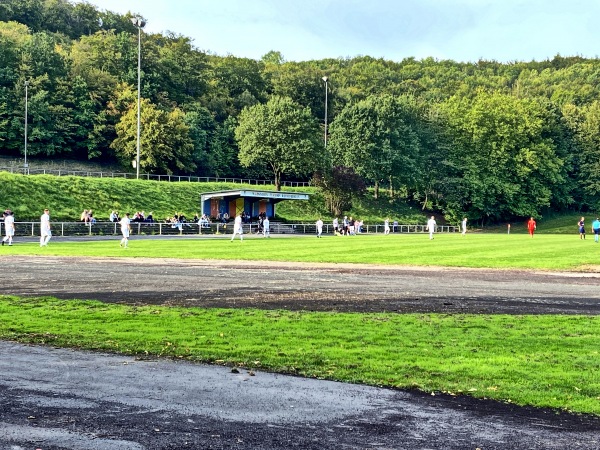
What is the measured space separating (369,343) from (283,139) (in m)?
82.0

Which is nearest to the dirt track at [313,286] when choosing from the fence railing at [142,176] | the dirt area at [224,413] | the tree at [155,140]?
the dirt area at [224,413]

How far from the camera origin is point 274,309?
14.3 metres

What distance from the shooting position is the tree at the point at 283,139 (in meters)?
90.8

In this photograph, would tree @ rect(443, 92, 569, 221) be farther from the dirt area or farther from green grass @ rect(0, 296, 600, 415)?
the dirt area

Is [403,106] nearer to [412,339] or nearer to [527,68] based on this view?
Result: [527,68]

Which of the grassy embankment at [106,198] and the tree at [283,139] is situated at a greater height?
the tree at [283,139]

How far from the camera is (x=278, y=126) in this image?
91.9 metres

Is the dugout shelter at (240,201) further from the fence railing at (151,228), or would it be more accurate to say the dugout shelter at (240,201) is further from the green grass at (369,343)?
the green grass at (369,343)

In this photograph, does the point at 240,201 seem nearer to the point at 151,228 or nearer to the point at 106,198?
the point at 106,198

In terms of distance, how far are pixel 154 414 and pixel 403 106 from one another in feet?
331

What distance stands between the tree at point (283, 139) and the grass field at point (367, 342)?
250 feet

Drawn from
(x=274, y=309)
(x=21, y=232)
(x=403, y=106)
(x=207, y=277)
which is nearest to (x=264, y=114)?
(x=403, y=106)

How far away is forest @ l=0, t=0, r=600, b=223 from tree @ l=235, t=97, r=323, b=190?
0.18 meters

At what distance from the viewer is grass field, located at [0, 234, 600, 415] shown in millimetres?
8461
